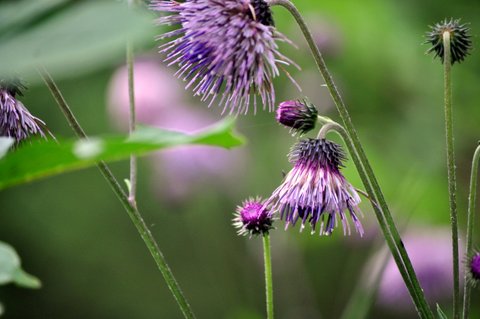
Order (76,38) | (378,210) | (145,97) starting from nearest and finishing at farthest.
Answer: (76,38)
(378,210)
(145,97)

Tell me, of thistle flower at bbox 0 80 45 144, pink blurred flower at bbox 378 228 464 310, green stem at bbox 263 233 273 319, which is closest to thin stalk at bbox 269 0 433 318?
green stem at bbox 263 233 273 319

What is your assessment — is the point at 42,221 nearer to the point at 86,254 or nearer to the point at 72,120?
the point at 86,254

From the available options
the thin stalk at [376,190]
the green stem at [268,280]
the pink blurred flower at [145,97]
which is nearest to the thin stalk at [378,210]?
the thin stalk at [376,190]

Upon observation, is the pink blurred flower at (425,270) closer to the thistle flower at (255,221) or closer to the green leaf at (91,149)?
the thistle flower at (255,221)

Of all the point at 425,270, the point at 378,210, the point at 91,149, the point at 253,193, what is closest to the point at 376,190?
the point at 378,210

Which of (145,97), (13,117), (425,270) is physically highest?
(145,97)

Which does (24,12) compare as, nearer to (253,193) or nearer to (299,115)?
(299,115)
